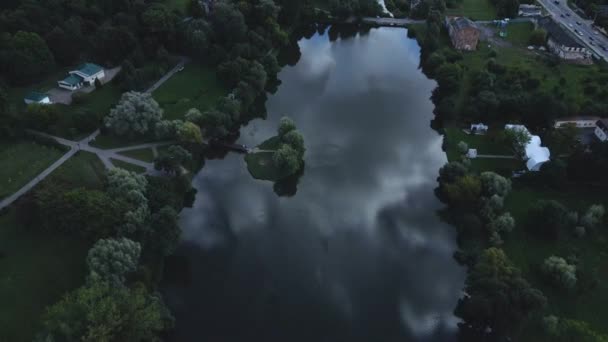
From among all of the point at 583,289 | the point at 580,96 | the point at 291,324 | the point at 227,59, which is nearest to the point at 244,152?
the point at 227,59

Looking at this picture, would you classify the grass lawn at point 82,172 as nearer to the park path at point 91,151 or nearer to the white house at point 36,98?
the park path at point 91,151

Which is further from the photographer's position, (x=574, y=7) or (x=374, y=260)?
(x=574, y=7)

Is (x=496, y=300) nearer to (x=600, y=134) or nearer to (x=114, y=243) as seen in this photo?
(x=114, y=243)

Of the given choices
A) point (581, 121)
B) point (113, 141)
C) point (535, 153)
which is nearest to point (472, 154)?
point (535, 153)

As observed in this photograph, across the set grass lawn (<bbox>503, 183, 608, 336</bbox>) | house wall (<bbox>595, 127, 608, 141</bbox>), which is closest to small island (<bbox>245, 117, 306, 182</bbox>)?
grass lawn (<bbox>503, 183, 608, 336</bbox>)

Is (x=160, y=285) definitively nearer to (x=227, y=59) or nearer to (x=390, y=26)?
(x=227, y=59)

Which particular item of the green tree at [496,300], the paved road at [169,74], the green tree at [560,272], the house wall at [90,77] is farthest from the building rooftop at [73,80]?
the green tree at [560,272]

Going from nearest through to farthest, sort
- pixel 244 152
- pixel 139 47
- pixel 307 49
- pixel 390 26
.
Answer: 1. pixel 244 152
2. pixel 139 47
3. pixel 307 49
4. pixel 390 26
